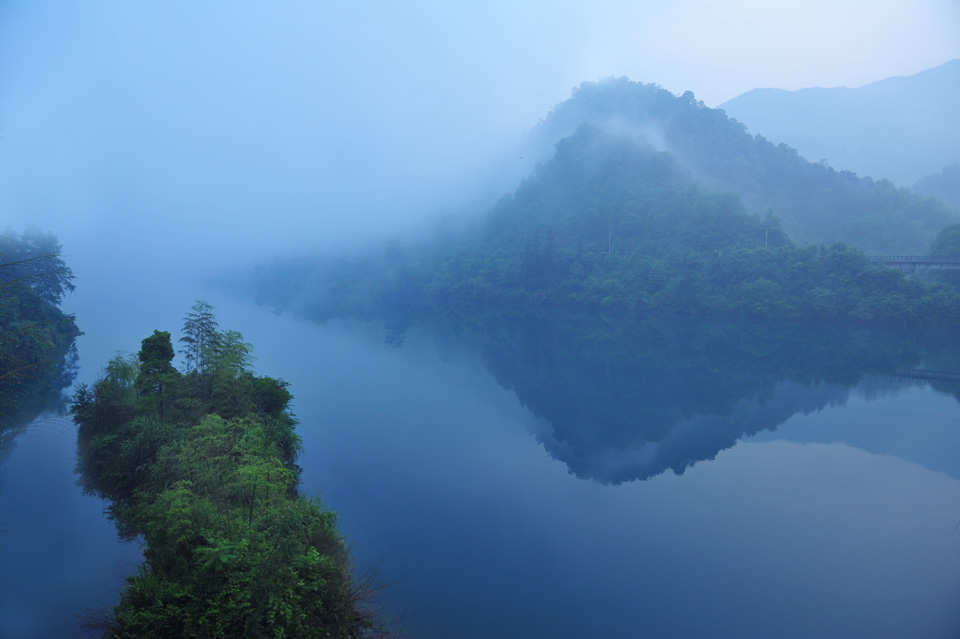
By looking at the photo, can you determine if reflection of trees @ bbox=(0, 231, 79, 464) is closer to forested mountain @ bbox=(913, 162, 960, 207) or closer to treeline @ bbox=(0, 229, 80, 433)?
treeline @ bbox=(0, 229, 80, 433)

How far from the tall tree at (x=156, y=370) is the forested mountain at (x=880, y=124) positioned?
391ft

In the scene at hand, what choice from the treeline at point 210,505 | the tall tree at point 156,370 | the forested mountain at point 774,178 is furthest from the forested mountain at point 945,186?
the tall tree at point 156,370

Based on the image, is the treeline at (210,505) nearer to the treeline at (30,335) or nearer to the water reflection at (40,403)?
the water reflection at (40,403)

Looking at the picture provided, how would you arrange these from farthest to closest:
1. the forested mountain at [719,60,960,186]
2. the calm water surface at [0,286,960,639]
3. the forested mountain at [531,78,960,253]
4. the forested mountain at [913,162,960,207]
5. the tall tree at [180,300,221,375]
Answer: the forested mountain at [719,60,960,186], the forested mountain at [913,162,960,207], the forested mountain at [531,78,960,253], the tall tree at [180,300,221,375], the calm water surface at [0,286,960,639]

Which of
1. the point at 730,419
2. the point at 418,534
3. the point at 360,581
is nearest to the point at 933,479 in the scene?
the point at 730,419

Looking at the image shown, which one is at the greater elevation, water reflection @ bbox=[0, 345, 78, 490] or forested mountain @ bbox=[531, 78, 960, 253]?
forested mountain @ bbox=[531, 78, 960, 253]

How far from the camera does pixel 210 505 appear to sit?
10086 mm

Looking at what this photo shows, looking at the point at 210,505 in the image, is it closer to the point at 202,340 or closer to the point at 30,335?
the point at 30,335

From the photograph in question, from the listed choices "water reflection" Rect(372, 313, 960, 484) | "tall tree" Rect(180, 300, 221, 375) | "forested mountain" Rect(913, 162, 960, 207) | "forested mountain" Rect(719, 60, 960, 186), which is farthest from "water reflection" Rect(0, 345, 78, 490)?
"forested mountain" Rect(719, 60, 960, 186)

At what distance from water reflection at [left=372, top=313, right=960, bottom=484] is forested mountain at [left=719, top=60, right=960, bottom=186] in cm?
7986

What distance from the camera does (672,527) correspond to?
14078 mm

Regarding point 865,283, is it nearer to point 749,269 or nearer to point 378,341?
point 749,269

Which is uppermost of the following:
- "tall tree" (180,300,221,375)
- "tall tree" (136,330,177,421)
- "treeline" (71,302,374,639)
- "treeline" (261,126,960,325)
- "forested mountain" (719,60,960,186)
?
"forested mountain" (719,60,960,186)

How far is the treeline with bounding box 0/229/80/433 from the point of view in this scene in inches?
230
